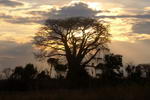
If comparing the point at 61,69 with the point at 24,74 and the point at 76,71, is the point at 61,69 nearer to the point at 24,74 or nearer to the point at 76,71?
the point at 76,71

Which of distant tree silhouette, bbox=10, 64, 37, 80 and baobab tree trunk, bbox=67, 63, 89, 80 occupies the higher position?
distant tree silhouette, bbox=10, 64, 37, 80

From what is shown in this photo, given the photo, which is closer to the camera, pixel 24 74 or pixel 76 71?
pixel 24 74

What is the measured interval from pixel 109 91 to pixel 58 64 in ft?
107

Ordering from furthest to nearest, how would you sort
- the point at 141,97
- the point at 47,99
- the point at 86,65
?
the point at 86,65
the point at 47,99
the point at 141,97

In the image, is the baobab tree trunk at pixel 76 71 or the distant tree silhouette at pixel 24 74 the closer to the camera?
the distant tree silhouette at pixel 24 74

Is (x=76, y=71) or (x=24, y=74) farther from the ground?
(x=24, y=74)

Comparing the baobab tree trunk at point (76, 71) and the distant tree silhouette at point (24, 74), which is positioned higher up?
the distant tree silhouette at point (24, 74)

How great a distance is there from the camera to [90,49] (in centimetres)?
4600

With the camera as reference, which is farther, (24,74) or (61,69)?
(61,69)

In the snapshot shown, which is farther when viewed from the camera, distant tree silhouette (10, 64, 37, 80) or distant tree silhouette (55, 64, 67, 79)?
distant tree silhouette (55, 64, 67, 79)

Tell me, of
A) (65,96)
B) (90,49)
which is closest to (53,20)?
(90,49)

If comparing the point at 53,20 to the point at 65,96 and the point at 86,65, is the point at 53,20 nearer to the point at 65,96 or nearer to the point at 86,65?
the point at 86,65

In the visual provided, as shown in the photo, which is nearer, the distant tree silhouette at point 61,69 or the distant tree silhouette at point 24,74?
the distant tree silhouette at point 24,74

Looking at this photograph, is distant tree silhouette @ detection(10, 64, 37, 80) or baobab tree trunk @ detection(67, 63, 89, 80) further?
baobab tree trunk @ detection(67, 63, 89, 80)
